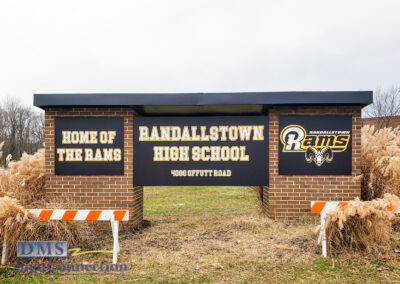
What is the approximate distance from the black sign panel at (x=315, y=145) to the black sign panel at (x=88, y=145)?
3979 millimetres

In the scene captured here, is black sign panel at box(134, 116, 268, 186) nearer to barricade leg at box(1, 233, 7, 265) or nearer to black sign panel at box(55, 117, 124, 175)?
black sign panel at box(55, 117, 124, 175)

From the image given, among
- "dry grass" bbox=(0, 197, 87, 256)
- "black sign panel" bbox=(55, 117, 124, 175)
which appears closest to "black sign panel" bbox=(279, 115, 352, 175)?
"black sign panel" bbox=(55, 117, 124, 175)

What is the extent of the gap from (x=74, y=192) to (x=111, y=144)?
1474 mm

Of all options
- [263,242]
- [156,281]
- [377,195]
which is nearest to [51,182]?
[156,281]

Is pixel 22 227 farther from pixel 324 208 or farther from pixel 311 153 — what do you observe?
pixel 311 153

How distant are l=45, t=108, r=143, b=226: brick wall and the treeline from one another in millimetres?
41157

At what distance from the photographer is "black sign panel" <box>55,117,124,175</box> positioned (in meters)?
6.99

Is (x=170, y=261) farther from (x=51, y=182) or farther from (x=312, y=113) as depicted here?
(x=312, y=113)

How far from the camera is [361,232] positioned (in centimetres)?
494

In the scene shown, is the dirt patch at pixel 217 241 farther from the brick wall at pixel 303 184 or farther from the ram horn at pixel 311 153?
the ram horn at pixel 311 153

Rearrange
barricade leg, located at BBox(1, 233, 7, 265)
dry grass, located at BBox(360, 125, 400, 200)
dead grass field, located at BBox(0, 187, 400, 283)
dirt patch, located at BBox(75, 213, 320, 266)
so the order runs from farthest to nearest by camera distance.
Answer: dry grass, located at BBox(360, 125, 400, 200) < dirt patch, located at BBox(75, 213, 320, 266) < barricade leg, located at BBox(1, 233, 7, 265) < dead grass field, located at BBox(0, 187, 400, 283)

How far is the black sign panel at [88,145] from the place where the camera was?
699cm

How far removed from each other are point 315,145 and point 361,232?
8.06 feet

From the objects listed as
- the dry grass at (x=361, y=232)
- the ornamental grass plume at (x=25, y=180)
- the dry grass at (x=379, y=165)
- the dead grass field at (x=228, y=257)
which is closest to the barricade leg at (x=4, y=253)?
the dead grass field at (x=228, y=257)
